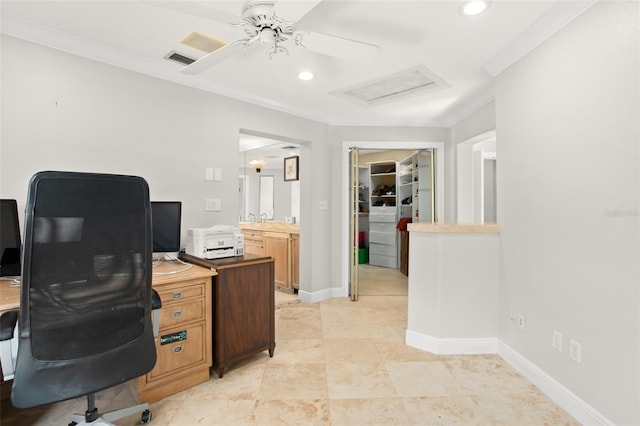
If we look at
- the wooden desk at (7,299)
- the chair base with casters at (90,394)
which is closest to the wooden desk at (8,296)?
the wooden desk at (7,299)

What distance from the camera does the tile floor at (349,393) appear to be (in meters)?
1.82

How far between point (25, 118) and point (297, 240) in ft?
9.72

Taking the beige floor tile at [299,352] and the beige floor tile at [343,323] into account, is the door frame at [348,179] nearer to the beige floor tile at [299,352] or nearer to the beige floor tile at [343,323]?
the beige floor tile at [343,323]

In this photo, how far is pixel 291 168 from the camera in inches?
207

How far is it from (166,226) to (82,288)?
3.98 feet

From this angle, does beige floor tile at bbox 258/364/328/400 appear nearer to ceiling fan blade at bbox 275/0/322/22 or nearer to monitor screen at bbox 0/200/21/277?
monitor screen at bbox 0/200/21/277

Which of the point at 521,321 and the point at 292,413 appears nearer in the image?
the point at 292,413

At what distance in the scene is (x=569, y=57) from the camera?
74.5 inches

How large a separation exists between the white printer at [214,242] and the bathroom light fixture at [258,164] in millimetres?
3039

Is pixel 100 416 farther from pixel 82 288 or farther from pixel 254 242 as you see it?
pixel 254 242

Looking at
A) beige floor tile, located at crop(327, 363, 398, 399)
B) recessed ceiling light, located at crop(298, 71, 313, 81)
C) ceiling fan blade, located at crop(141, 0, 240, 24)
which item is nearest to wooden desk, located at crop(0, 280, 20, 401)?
ceiling fan blade, located at crop(141, 0, 240, 24)

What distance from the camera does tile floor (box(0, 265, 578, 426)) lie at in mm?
1821

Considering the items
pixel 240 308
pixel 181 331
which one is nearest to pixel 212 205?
pixel 240 308

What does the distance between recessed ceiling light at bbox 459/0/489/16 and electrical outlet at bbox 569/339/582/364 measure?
205 cm
